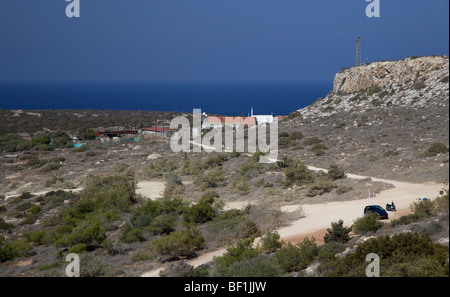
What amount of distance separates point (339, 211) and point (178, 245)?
735cm

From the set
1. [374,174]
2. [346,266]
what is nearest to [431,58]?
[374,174]

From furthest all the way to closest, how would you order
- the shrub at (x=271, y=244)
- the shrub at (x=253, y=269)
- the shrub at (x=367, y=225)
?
the shrub at (x=367, y=225)
the shrub at (x=271, y=244)
the shrub at (x=253, y=269)

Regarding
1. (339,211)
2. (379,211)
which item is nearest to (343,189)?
(339,211)

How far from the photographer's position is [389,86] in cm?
5281

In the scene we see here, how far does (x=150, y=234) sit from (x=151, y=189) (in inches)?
443

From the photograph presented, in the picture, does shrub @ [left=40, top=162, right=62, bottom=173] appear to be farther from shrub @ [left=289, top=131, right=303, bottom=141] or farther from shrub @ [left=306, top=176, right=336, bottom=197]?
shrub @ [left=306, top=176, right=336, bottom=197]

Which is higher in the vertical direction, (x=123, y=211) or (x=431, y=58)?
(x=431, y=58)

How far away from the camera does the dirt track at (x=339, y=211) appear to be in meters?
16.4

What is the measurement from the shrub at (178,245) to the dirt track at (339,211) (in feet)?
1.42

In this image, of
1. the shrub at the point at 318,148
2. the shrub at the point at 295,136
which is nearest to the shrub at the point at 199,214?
the shrub at the point at 318,148

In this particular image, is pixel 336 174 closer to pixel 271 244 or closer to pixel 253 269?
pixel 271 244

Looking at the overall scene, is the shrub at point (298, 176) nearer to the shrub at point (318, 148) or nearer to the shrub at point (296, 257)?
the shrub at point (318, 148)
